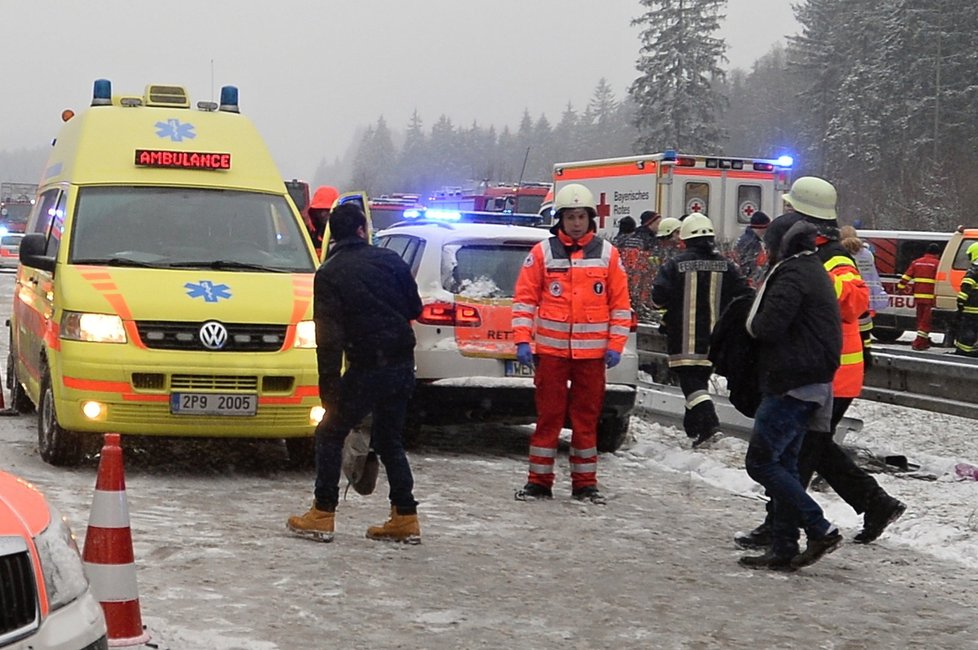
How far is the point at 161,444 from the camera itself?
10.6 meters

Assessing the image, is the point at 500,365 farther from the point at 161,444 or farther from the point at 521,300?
the point at 161,444

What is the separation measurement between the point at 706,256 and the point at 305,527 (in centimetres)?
482

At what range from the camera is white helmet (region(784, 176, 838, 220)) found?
7.45 metres

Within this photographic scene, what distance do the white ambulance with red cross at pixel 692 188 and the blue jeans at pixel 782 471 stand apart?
53.0 ft

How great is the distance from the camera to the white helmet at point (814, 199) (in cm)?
745

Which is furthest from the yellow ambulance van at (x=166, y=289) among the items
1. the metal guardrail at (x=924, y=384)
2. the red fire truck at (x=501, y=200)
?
the red fire truck at (x=501, y=200)

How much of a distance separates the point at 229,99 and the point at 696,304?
3.97 m

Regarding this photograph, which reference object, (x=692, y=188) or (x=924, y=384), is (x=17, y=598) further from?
(x=692, y=188)

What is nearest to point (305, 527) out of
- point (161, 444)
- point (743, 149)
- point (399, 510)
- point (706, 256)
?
point (399, 510)

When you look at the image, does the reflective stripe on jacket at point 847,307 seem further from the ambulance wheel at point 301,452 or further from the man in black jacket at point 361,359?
the ambulance wheel at point 301,452

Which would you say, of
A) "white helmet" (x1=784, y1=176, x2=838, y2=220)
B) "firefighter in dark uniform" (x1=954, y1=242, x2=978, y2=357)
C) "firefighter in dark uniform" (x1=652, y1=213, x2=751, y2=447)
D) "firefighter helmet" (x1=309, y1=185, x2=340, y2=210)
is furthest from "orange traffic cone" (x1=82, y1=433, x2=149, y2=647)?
"firefighter in dark uniform" (x1=954, y1=242, x2=978, y2=357)

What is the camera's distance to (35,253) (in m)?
9.37

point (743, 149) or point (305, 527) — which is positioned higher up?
point (743, 149)

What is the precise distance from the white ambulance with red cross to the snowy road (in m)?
13.5
